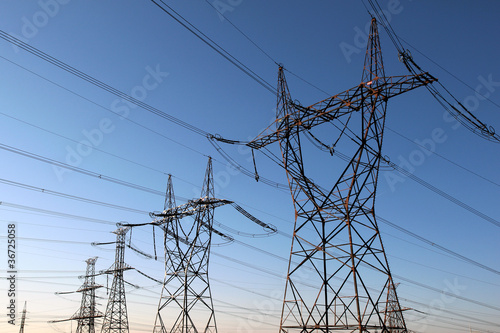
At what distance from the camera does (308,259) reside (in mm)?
17297

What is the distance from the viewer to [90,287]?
50.2 metres

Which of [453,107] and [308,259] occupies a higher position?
[453,107]

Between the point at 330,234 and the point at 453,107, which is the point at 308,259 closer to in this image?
the point at 330,234

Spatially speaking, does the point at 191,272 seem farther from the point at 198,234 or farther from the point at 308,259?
the point at 308,259

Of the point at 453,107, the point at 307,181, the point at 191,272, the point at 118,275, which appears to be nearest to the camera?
the point at 453,107

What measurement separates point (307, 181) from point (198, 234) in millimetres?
13290

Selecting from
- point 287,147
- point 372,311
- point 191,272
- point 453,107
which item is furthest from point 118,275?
point 453,107

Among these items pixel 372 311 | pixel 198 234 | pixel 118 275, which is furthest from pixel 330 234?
pixel 118 275

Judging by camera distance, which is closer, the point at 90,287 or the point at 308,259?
the point at 308,259

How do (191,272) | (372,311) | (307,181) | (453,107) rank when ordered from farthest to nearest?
(191,272), (307,181), (453,107), (372,311)

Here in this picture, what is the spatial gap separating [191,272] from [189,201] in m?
5.54

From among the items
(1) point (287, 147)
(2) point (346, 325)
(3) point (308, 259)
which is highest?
(1) point (287, 147)

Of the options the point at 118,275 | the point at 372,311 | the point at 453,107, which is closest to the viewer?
the point at 372,311

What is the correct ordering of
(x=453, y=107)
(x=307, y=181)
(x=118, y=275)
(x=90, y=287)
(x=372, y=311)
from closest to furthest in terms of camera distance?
1. (x=372, y=311)
2. (x=453, y=107)
3. (x=307, y=181)
4. (x=118, y=275)
5. (x=90, y=287)
